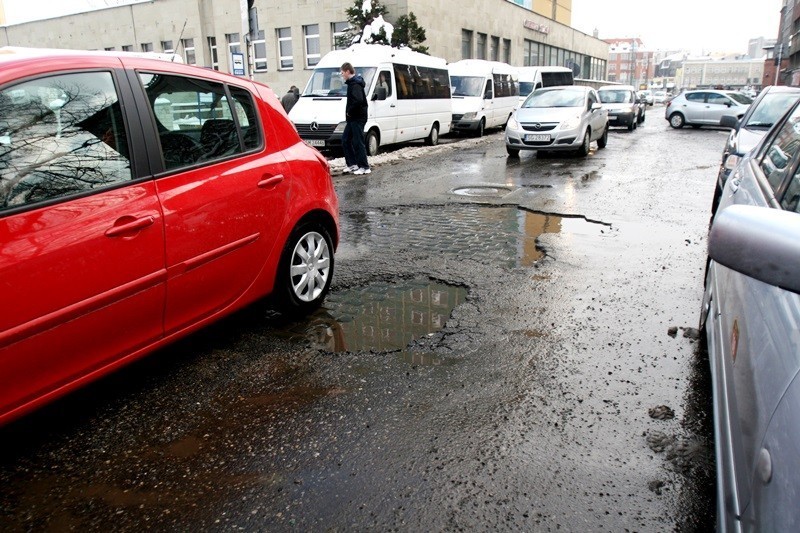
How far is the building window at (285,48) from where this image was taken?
34.8m

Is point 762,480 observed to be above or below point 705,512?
above

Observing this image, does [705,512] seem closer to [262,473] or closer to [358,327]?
[262,473]

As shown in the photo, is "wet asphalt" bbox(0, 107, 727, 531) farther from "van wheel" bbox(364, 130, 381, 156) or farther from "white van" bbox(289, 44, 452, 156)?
"van wheel" bbox(364, 130, 381, 156)

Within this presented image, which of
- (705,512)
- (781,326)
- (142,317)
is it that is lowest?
(705,512)

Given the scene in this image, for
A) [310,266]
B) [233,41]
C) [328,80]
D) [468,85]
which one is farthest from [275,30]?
[310,266]

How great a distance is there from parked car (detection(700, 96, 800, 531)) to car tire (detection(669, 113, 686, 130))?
80.0 ft

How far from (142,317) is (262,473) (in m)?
1.04

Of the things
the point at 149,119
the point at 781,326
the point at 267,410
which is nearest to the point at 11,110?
the point at 149,119

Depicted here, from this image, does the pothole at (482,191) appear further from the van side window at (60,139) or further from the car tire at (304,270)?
the van side window at (60,139)

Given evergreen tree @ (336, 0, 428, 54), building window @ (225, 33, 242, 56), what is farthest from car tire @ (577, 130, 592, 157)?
building window @ (225, 33, 242, 56)

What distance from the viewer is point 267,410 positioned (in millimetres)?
3197

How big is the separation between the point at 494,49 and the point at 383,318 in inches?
1627

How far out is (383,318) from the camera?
4434 millimetres

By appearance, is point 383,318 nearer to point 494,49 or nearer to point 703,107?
point 703,107
